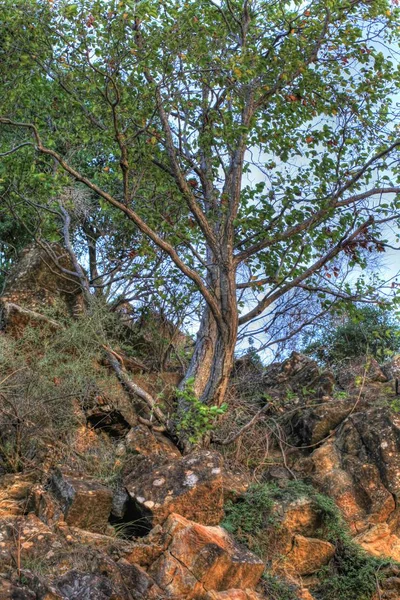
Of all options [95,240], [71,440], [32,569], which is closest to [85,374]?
[71,440]

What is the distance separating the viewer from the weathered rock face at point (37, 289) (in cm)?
1074

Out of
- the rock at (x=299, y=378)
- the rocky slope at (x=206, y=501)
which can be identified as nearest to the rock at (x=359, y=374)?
the rocky slope at (x=206, y=501)

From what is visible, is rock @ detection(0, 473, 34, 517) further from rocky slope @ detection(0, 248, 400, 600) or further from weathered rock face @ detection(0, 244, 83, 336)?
weathered rock face @ detection(0, 244, 83, 336)

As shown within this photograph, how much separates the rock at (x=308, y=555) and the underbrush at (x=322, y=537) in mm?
103

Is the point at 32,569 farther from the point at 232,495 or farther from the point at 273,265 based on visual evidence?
the point at 273,265

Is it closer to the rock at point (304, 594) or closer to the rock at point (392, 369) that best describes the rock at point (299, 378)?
the rock at point (392, 369)

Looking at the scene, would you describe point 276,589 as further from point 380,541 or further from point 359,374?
point 359,374

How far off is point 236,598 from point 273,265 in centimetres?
706

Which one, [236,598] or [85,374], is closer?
[236,598]

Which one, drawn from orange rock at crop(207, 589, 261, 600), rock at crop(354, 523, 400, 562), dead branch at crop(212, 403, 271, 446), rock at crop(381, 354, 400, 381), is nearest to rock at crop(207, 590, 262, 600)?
orange rock at crop(207, 589, 261, 600)

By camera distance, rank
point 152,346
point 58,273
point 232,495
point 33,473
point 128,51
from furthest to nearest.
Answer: point 152,346
point 58,273
point 128,51
point 232,495
point 33,473

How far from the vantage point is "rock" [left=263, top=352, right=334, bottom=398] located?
11531mm

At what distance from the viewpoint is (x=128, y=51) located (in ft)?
33.2

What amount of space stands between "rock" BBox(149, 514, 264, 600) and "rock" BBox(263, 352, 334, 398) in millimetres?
4116
